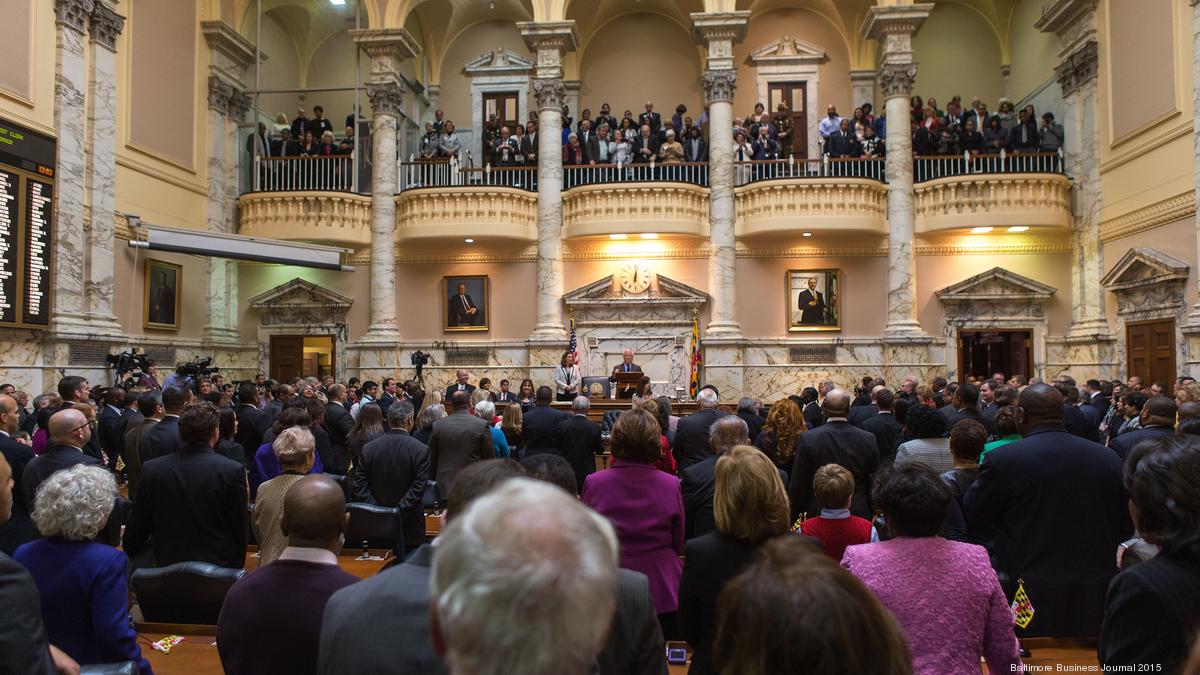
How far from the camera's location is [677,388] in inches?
648

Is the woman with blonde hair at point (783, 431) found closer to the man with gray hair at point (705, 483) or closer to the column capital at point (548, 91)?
the man with gray hair at point (705, 483)

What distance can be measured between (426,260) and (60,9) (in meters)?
7.75

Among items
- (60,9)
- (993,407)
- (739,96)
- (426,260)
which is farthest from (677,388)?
(60,9)

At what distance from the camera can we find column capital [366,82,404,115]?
1677 cm

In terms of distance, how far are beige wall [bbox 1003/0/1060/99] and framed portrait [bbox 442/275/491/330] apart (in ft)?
42.1

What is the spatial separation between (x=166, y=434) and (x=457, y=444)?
80.4 inches

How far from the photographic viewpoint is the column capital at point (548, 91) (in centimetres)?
1656

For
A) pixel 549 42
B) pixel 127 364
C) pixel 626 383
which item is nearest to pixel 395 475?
pixel 626 383

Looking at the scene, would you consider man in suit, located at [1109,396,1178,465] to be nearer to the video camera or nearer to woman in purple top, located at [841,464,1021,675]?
woman in purple top, located at [841,464,1021,675]

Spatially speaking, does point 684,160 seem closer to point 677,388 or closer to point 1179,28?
point 677,388

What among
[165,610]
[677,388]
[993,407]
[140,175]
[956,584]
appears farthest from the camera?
[677,388]

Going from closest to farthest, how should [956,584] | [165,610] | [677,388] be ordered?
[956,584] < [165,610] < [677,388]

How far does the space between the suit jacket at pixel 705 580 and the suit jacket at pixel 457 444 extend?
3555 millimetres

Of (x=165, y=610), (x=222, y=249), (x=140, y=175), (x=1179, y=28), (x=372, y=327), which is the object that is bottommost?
(x=165, y=610)
